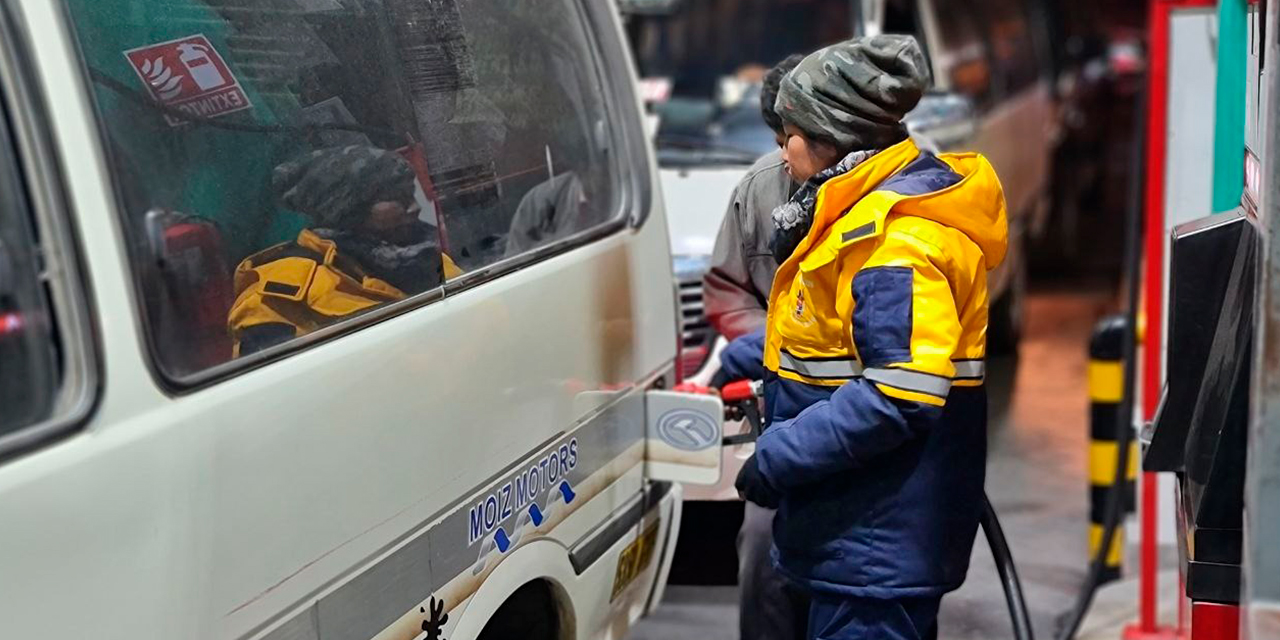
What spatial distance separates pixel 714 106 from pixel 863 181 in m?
3.83

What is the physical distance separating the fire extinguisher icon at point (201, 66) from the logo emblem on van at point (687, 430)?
1485 mm

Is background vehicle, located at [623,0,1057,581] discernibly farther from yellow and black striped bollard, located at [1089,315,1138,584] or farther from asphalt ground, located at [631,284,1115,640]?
yellow and black striped bollard, located at [1089,315,1138,584]

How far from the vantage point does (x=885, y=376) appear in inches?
112

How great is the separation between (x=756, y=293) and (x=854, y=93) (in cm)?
79

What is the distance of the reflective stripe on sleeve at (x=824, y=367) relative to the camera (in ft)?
9.81

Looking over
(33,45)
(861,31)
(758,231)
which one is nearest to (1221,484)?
(758,231)

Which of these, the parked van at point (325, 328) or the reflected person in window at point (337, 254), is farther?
the reflected person in window at point (337, 254)

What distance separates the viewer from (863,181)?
2.94 metres

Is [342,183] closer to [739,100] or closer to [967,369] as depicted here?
[967,369]

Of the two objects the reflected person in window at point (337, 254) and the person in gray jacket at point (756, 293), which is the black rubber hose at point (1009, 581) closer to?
the person in gray jacket at point (756, 293)

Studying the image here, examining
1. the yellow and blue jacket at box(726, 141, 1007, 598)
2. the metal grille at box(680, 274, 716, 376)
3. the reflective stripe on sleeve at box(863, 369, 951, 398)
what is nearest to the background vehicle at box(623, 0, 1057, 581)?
the metal grille at box(680, 274, 716, 376)

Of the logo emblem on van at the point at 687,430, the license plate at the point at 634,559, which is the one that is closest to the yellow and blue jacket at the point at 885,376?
the logo emblem on van at the point at 687,430

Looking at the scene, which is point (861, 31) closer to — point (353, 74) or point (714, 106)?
point (714, 106)

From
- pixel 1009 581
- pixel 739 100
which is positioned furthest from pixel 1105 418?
pixel 1009 581
